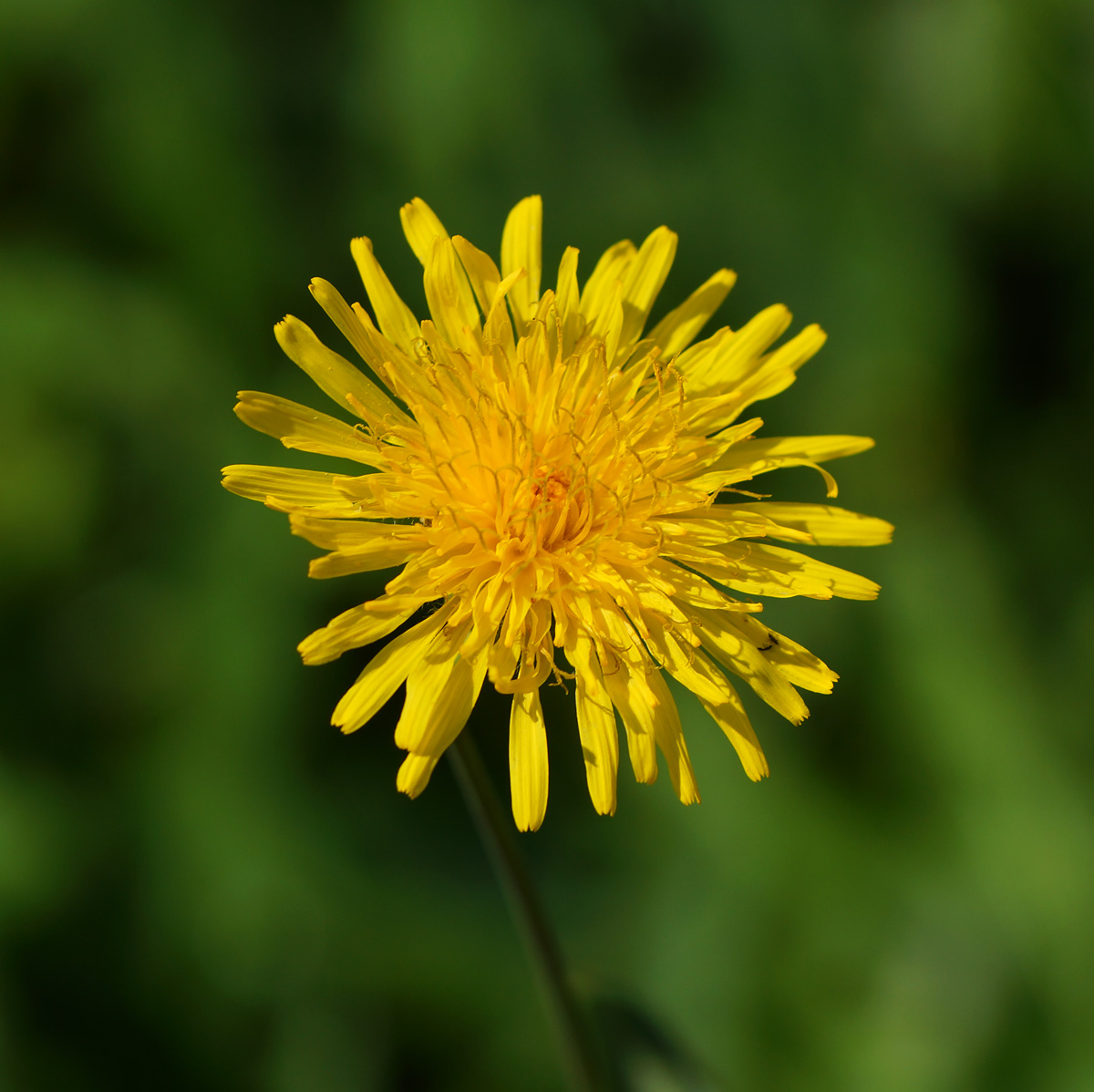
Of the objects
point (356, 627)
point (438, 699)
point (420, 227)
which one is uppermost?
point (420, 227)

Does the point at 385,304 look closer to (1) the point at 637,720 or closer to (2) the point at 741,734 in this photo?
(1) the point at 637,720

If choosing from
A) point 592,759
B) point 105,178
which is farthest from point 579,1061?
point 105,178

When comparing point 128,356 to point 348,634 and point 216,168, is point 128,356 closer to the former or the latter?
point 216,168

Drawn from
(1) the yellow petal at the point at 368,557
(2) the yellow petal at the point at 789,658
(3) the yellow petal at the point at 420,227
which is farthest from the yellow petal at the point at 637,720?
(3) the yellow petal at the point at 420,227

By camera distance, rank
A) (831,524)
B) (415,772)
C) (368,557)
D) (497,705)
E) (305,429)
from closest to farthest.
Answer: (415,772) → (368,557) → (305,429) → (831,524) → (497,705)

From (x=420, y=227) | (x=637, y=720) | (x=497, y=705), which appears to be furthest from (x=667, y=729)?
(x=497, y=705)

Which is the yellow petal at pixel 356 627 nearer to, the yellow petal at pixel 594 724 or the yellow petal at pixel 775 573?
the yellow petal at pixel 594 724

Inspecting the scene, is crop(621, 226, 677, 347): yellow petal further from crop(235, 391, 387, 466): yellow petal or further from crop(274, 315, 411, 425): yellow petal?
crop(235, 391, 387, 466): yellow petal

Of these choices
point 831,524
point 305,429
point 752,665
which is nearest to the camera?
point 305,429
